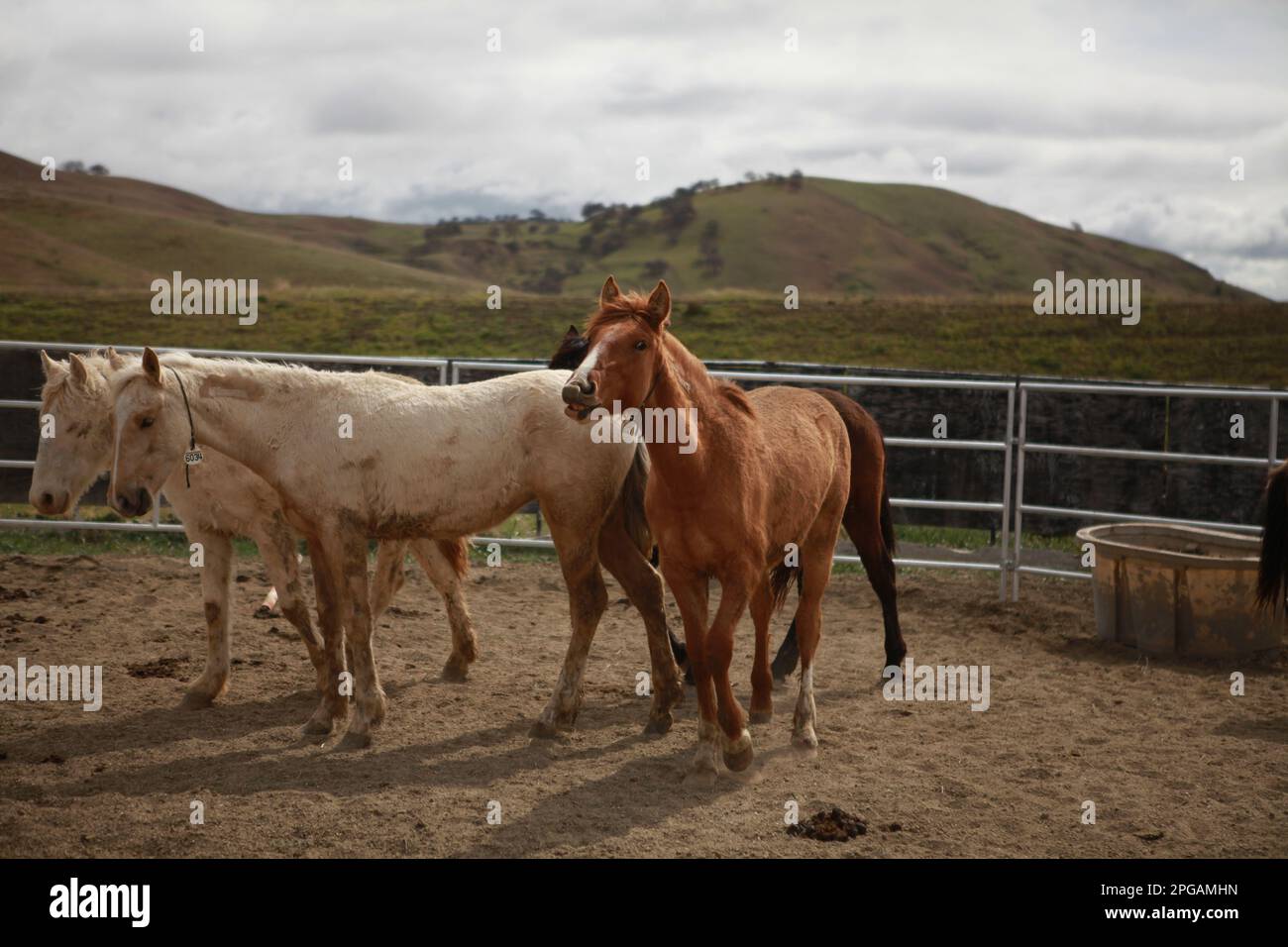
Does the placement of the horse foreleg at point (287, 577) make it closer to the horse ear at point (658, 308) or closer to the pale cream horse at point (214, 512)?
the pale cream horse at point (214, 512)

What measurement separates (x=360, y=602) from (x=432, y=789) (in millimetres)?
979

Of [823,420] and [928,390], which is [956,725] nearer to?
[823,420]

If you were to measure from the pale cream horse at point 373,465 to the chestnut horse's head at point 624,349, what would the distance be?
3.23 ft

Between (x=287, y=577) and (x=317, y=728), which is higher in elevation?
(x=287, y=577)

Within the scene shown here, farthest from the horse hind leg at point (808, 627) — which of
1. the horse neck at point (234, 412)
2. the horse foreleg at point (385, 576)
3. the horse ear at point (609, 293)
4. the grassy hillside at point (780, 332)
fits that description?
the grassy hillside at point (780, 332)

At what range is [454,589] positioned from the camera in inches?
234

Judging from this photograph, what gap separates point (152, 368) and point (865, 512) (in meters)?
3.73

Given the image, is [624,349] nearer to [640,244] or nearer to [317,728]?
[317,728]

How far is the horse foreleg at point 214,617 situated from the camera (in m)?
5.41

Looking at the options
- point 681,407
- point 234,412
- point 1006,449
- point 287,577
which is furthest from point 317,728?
point 1006,449

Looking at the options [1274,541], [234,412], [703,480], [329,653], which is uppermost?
[234,412]

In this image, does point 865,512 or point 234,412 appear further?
point 865,512

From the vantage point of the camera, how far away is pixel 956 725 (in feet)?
17.3
